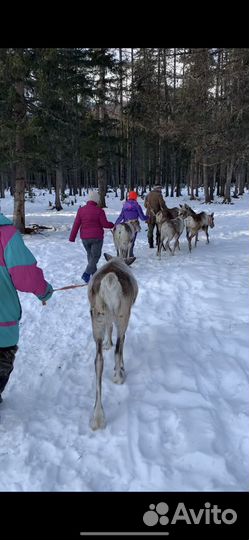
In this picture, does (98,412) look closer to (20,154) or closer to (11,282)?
(11,282)

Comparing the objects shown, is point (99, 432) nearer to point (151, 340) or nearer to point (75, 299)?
point (151, 340)

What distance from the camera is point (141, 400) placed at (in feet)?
14.4

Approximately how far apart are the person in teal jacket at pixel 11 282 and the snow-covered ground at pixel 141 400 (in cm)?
86

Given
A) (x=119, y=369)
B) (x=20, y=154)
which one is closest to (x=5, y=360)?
(x=119, y=369)

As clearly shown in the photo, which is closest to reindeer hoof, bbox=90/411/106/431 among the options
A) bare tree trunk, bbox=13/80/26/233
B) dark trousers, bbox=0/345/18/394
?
dark trousers, bbox=0/345/18/394

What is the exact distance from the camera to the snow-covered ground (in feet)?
10.9

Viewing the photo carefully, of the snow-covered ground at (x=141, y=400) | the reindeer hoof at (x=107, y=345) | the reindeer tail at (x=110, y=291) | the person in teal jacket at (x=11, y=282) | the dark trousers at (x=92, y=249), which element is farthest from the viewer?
the dark trousers at (x=92, y=249)

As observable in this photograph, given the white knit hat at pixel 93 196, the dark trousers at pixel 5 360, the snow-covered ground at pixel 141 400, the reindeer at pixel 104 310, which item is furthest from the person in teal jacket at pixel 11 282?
the white knit hat at pixel 93 196

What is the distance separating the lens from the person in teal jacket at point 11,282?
3580 millimetres

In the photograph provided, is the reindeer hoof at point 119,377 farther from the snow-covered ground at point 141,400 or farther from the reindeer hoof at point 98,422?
the reindeer hoof at point 98,422

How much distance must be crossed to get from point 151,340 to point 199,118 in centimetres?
1377
